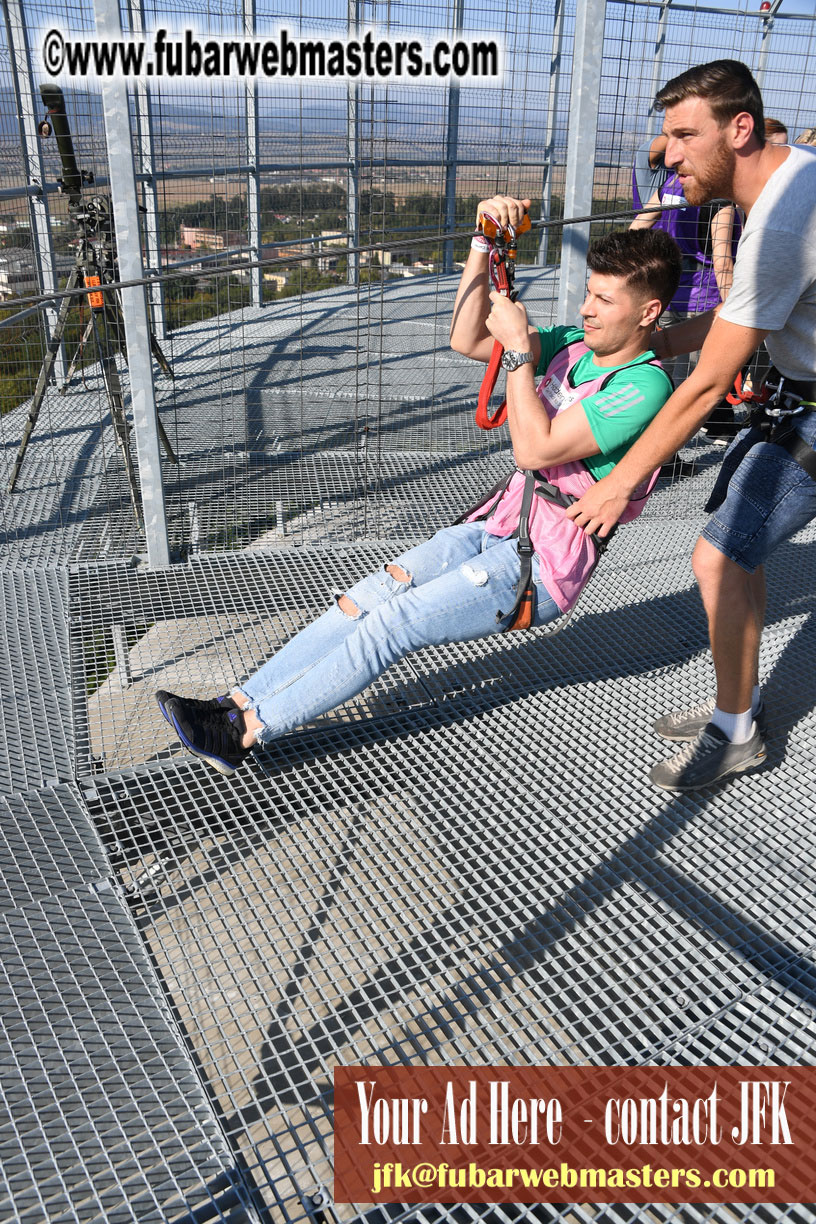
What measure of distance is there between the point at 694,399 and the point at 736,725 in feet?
2.86

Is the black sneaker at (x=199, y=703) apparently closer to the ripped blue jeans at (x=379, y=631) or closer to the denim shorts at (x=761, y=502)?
the ripped blue jeans at (x=379, y=631)

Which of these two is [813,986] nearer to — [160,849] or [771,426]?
[771,426]

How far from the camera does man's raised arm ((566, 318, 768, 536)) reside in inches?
72.6

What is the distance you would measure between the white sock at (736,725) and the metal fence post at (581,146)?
1767 millimetres

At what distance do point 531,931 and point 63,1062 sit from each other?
91 centimetres

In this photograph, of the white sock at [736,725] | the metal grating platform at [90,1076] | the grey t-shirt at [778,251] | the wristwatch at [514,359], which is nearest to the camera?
→ the metal grating platform at [90,1076]

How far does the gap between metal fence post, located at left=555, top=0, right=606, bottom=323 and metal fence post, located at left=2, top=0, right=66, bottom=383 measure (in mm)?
2539

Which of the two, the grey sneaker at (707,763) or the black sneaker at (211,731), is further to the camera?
the grey sneaker at (707,763)

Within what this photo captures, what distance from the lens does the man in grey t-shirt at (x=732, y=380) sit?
5.91 feet

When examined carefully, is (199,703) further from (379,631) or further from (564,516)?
(564,516)

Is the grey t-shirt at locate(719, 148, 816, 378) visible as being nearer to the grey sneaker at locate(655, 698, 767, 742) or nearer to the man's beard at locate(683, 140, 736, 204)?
the man's beard at locate(683, 140, 736, 204)

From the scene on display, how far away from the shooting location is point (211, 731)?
2.10 meters

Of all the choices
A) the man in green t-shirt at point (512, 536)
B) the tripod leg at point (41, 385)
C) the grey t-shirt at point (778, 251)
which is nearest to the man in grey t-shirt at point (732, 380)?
the grey t-shirt at point (778, 251)

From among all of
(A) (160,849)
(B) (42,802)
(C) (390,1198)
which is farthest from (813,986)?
(B) (42,802)
